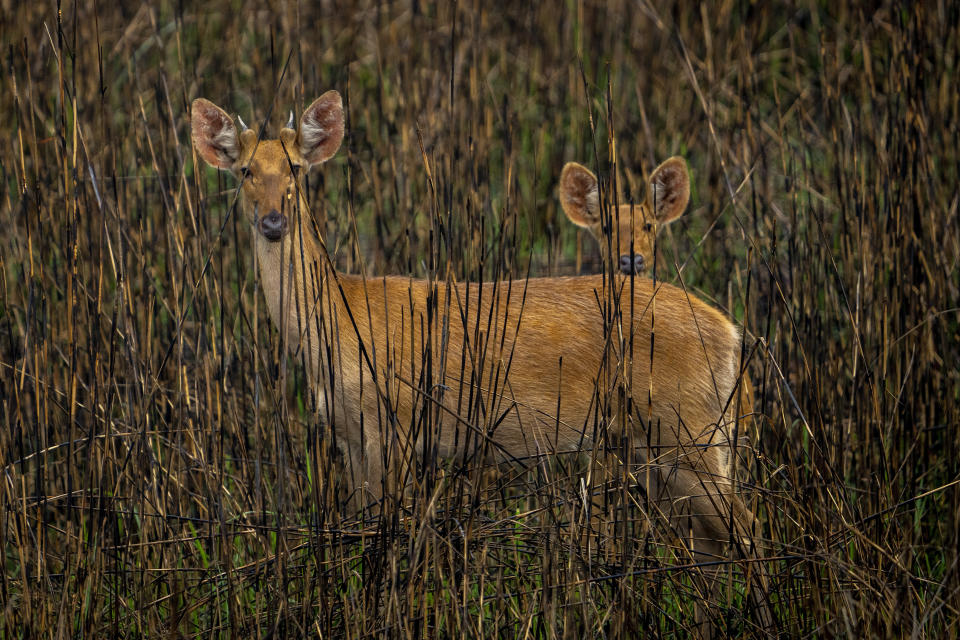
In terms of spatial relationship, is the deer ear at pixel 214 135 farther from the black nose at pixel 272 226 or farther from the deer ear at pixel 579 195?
the deer ear at pixel 579 195

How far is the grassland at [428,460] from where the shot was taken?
280 cm

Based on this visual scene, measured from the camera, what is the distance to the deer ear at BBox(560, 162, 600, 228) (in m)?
4.64

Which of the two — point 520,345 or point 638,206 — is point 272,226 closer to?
point 520,345

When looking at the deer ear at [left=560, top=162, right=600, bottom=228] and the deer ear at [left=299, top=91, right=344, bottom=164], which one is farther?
the deer ear at [left=560, top=162, right=600, bottom=228]

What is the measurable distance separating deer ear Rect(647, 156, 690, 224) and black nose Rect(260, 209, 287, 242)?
1608mm

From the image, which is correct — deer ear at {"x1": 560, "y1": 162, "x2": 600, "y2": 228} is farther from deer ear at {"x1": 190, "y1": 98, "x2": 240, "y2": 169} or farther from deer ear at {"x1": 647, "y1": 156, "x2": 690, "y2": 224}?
deer ear at {"x1": 190, "y1": 98, "x2": 240, "y2": 169}

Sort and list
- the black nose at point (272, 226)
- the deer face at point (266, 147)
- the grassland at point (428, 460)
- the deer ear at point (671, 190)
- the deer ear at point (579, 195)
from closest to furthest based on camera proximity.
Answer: the grassland at point (428, 460), the black nose at point (272, 226), the deer face at point (266, 147), the deer ear at point (671, 190), the deer ear at point (579, 195)

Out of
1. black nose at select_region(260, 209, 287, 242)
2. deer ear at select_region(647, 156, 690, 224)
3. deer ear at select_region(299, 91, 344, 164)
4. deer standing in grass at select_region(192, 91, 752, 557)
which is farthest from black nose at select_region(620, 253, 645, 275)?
black nose at select_region(260, 209, 287, 242)

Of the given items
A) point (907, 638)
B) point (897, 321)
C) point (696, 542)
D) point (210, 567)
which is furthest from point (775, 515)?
point (210, 567)

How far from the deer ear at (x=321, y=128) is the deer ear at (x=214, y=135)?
215 millimetres

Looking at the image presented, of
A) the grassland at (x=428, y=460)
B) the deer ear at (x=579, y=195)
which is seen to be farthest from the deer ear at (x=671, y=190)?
the deer ear at (x=579, y=195)

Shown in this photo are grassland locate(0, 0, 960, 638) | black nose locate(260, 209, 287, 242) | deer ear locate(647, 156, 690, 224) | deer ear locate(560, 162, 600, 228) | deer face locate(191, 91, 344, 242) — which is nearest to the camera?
grassland locate(0, 0, 960, 638)

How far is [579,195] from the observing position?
15.6 feet

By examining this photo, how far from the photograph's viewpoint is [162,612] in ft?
10.4
